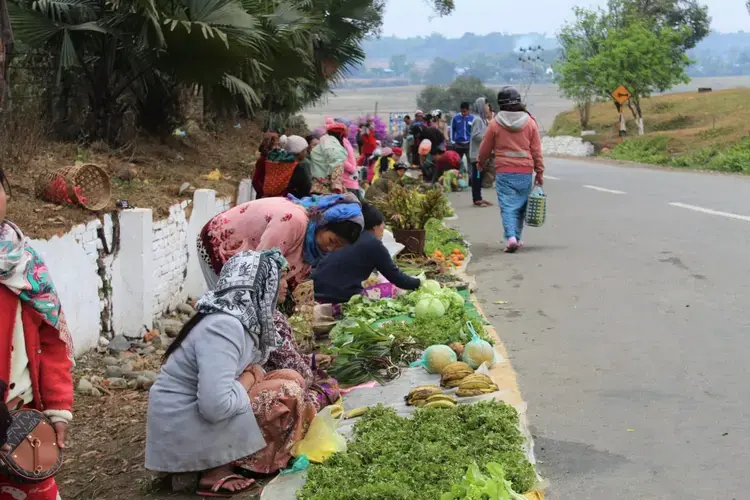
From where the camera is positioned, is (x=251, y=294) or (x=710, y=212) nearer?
(x=251, y=294)

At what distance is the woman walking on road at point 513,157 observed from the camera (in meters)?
11.9

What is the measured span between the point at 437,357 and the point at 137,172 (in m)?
6.20

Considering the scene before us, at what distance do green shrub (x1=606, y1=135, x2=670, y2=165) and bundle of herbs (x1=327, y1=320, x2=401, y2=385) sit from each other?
3270 cm

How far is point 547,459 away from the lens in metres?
4.91

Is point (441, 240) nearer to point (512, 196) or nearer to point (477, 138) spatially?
point (512, 196)

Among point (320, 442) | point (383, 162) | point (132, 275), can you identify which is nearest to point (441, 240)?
point (132, 275)

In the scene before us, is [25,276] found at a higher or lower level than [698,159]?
higher

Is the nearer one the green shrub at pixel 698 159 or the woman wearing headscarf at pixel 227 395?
the woman wearing headscarf at pixel 227 395

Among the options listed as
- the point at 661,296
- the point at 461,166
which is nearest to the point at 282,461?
the point at 661,296

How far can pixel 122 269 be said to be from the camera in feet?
28.6

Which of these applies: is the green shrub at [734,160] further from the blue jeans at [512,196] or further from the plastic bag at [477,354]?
the plastic bag at [477,354]

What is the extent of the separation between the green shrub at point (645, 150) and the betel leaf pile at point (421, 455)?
112ft

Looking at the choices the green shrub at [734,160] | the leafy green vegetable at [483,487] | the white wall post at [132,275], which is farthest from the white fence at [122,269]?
the green shrub at [734,160]

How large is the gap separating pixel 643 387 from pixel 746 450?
119 cm
